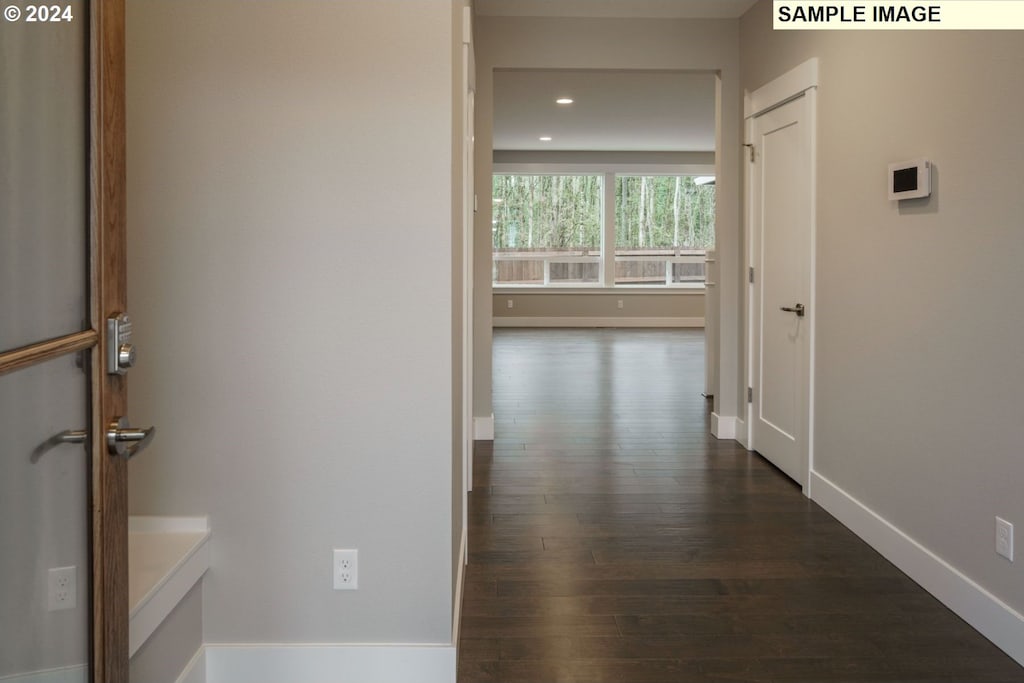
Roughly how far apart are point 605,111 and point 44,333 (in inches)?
338

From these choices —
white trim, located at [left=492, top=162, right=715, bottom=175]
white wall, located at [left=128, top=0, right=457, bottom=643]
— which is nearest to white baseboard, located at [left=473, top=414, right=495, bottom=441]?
white wall, located at [left=128, top=0, right=457, bottom=643]

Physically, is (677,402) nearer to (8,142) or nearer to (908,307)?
(908,307)

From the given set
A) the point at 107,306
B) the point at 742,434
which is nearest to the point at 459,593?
the point at 107,306

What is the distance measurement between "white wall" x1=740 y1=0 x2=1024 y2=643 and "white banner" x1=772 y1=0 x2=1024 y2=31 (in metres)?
0.04

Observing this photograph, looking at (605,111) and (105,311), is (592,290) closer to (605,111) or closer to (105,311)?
(605,111)

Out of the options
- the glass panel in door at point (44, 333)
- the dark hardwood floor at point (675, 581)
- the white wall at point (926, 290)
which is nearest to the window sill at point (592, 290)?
the dark hardwood floor at point (675, 581)

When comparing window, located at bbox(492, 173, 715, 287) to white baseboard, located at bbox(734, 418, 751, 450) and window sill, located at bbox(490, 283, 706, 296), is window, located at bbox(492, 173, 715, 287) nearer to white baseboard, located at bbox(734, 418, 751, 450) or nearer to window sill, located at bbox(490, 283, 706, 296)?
window sill, located at bbox(490, 283, 706, 296)

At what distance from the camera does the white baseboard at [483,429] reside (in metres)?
5.40

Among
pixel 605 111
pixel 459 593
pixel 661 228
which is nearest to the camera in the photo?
pixel 459 593

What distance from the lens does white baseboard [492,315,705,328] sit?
13.5 meters

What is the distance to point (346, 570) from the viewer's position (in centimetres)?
231

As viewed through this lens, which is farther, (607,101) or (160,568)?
(607,101)

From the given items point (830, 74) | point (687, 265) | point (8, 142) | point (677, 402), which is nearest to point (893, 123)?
point (830, 74)

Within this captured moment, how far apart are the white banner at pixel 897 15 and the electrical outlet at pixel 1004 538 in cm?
146
